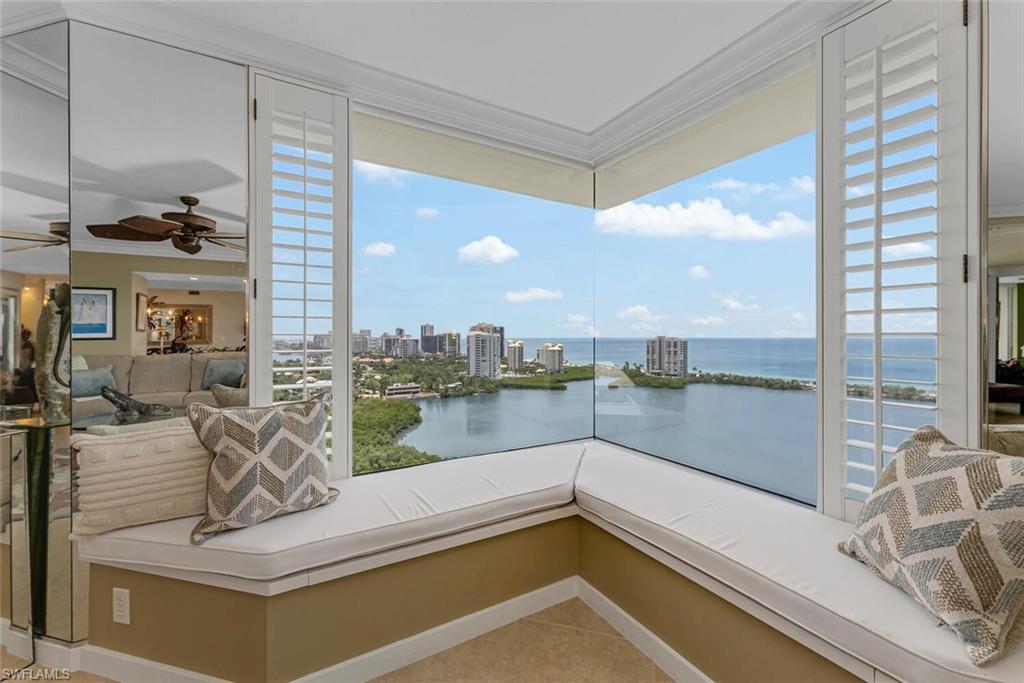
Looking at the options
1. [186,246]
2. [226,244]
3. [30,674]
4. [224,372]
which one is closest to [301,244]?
[226,244]

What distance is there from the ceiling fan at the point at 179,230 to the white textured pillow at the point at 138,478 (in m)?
0.77

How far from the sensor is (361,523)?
1605mm

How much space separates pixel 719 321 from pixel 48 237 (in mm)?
2931

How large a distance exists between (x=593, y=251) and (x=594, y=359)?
2.55 feet

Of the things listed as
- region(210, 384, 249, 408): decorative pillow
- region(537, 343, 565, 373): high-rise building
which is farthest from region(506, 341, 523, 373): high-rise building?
region(210, 384, 249, 408): decorative pillow

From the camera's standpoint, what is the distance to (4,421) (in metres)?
1.60

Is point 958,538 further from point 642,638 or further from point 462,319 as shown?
point 462,319

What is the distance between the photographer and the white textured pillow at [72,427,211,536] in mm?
1481

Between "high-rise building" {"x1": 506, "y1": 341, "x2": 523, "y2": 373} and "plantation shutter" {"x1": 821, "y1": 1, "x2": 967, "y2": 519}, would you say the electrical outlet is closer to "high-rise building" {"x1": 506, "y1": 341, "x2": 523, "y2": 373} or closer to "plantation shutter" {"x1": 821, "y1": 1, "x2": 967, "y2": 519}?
"high-rise building" {"x1": 506, "y1": 341, "x2": 523, "y2": 373}

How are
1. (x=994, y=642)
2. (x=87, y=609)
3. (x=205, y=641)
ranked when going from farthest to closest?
(x=87, y=609) < (x=205, y=641) < (x=994, y=642)

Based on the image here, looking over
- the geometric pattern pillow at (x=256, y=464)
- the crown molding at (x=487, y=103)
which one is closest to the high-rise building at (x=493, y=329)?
the crown molding at (x=487, y=103)

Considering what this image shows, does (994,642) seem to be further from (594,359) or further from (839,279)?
(594,359)

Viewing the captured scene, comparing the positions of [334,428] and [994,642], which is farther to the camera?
[334,428]

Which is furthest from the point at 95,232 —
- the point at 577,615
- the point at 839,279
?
the point at 839,279
